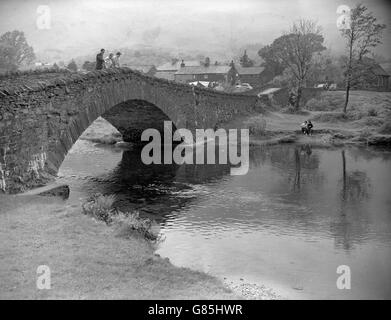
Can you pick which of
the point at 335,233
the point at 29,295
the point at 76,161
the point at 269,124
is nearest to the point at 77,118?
the point at 76,161

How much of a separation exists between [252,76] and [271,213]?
77139 millimetres

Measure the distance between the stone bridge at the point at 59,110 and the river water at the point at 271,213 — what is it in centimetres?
276

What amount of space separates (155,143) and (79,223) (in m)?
23.1

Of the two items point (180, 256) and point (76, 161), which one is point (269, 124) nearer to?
point (76, 161)

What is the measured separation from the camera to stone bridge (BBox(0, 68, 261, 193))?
15.0m

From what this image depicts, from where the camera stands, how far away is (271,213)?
1761cm

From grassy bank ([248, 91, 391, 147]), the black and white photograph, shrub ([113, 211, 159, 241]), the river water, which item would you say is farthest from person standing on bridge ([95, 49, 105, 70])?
grassy bank ([248, 91, 391, 147])

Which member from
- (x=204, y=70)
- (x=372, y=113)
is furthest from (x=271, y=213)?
(x=204, y=70)

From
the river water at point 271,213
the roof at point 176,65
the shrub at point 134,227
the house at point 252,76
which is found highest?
the roof at point 176,65

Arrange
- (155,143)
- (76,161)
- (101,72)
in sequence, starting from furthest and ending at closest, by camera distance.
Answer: (155,143) < (76,161) < (101,72)

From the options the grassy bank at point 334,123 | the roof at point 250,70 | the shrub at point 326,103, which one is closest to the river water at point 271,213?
the grassy bank at point 334,123

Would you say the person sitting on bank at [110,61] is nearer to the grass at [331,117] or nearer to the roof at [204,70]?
the grass at [331,117]

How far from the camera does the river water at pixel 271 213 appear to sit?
1212cm
